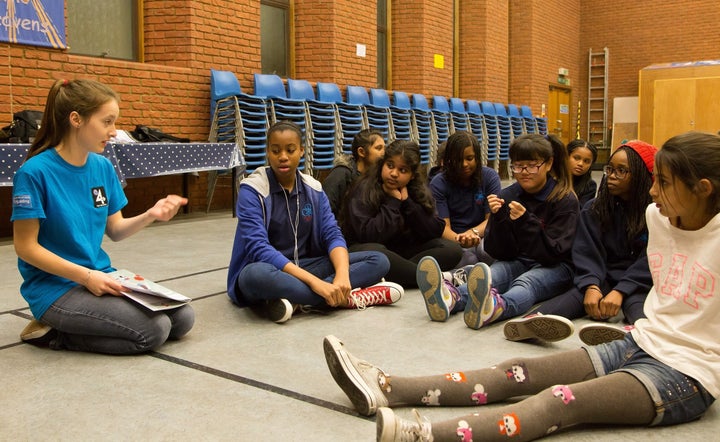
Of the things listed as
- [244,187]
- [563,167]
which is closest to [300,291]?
[244,187]

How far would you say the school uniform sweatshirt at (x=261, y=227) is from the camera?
2.95m

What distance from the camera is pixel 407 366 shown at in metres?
2.32

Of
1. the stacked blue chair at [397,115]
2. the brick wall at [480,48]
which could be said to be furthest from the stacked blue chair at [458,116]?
the brick wall at [480,48]

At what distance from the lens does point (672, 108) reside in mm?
14664

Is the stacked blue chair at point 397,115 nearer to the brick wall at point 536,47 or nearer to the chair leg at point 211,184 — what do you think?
the chair leg at point 211,184

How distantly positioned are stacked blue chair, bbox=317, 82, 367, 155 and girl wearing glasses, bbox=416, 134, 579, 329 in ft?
17.2

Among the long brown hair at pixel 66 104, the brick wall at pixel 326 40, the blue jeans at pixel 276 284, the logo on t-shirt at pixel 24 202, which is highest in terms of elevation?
the brick wall at pixel 326 40

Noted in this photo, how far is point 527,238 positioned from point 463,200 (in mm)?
1012

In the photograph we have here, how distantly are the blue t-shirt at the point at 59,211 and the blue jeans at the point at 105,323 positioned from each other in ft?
0.20

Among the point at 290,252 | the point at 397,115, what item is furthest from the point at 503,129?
the point at 290,252

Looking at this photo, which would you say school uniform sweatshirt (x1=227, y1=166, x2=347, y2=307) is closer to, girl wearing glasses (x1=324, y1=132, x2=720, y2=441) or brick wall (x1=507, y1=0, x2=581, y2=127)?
girl wearing glasses (x1=324, y1=132, x2=720, y2=441)

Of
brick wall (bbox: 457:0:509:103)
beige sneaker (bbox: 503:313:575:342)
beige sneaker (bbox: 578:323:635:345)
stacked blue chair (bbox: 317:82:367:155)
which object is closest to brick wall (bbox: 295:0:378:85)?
stacked blue chair (bbox: 317:82:367:155)

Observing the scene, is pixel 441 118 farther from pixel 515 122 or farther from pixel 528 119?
pixel 528 119

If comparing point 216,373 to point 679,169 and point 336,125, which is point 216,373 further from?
point 336,125
